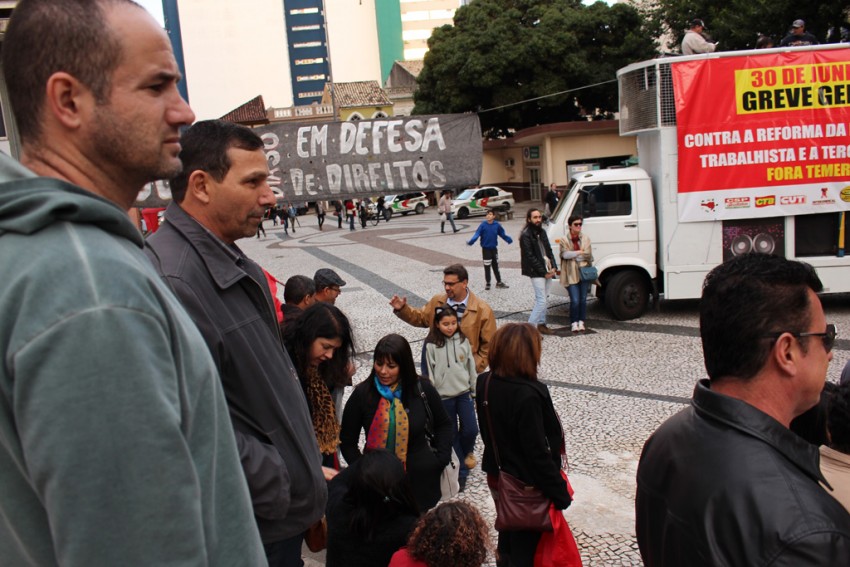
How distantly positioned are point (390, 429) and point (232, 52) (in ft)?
401

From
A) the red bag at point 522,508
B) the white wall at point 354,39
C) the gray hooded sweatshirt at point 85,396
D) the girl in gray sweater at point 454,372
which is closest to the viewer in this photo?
the gray hooded sweatshirt at point 85,396

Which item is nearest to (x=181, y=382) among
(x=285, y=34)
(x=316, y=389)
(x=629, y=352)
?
(x=316, y=389)

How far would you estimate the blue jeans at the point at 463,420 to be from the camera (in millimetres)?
5168

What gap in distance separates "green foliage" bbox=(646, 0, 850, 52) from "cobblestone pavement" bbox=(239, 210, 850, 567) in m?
10.5

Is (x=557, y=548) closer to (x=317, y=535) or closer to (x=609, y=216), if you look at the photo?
(x=317, y=535)

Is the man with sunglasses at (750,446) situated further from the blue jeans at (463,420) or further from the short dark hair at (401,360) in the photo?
the blue jeans at (463,420)

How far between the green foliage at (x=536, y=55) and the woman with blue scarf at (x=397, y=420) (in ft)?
104

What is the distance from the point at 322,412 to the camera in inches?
144

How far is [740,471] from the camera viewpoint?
1578 millimetres

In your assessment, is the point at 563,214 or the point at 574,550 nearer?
the point at 574,550

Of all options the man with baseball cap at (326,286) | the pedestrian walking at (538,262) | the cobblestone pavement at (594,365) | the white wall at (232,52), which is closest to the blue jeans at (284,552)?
the cobblestone pavement at (594,365)

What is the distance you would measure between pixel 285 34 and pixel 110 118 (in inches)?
4980

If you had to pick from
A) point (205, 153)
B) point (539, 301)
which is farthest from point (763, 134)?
point (205, 153)

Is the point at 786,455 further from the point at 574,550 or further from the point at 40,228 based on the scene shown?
the point at 574,550
